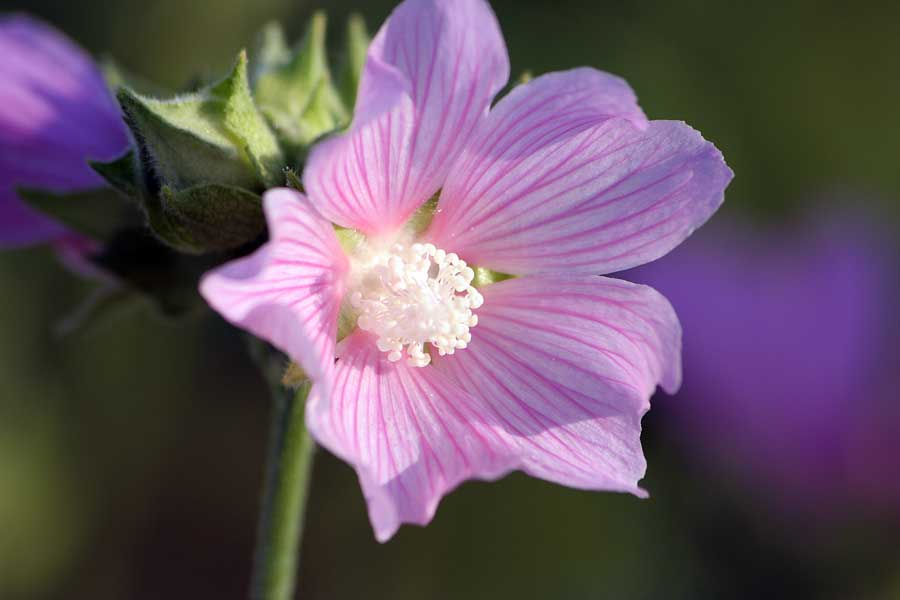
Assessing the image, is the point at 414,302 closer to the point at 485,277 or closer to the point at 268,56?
the point at 485,277

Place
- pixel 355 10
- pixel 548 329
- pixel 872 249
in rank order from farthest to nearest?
pixel 355 10 < pixel 872 249 < pixel 548 329

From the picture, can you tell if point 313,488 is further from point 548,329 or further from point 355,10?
point 548,329

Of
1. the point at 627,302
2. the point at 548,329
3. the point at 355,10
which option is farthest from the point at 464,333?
the point at 355,10

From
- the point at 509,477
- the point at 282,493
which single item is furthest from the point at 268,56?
the point at 509,477

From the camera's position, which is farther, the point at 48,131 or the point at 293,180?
the point at 48,131

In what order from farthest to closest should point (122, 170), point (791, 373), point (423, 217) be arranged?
point (791, 373) < point (423, 217) < point (122, 170)

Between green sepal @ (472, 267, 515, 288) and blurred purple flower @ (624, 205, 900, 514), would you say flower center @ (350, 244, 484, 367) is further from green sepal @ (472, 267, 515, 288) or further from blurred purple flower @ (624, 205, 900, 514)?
blurred purple flower @ (624, 205, 900, 514)
